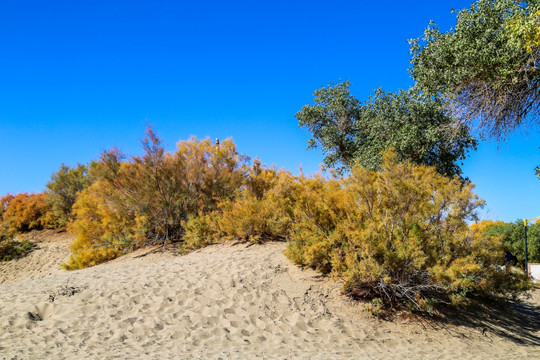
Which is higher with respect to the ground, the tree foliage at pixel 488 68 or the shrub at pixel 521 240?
the tree foliage at pixel 488 68

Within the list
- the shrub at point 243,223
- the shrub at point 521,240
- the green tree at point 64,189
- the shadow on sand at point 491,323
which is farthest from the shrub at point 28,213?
the shrub at point 521,240

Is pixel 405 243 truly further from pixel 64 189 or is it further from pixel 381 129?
pixel 64 189

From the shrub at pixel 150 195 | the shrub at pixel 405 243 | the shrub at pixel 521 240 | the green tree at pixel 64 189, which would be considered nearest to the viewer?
the shrub at pixel 405 243

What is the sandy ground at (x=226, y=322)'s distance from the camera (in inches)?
231

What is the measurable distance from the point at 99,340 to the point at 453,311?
7009 mm

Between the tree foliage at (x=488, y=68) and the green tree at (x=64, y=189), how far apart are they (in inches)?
890

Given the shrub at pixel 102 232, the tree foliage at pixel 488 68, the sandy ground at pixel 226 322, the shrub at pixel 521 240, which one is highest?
the tree foliage at pixel 488 68

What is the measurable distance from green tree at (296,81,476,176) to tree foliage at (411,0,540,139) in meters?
1.71

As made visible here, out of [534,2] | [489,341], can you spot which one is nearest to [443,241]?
[489,341]

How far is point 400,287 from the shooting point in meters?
7.90

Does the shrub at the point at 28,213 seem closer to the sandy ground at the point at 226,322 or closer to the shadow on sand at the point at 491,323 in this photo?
the sandy ground at the point at 226,322

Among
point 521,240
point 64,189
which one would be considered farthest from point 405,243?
point 64,189

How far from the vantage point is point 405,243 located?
25.6 feet

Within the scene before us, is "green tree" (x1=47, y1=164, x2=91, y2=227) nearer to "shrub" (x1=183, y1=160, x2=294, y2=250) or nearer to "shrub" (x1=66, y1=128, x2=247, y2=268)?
"shrub" (x1=66, y1=128, x2=247, y2=268)
